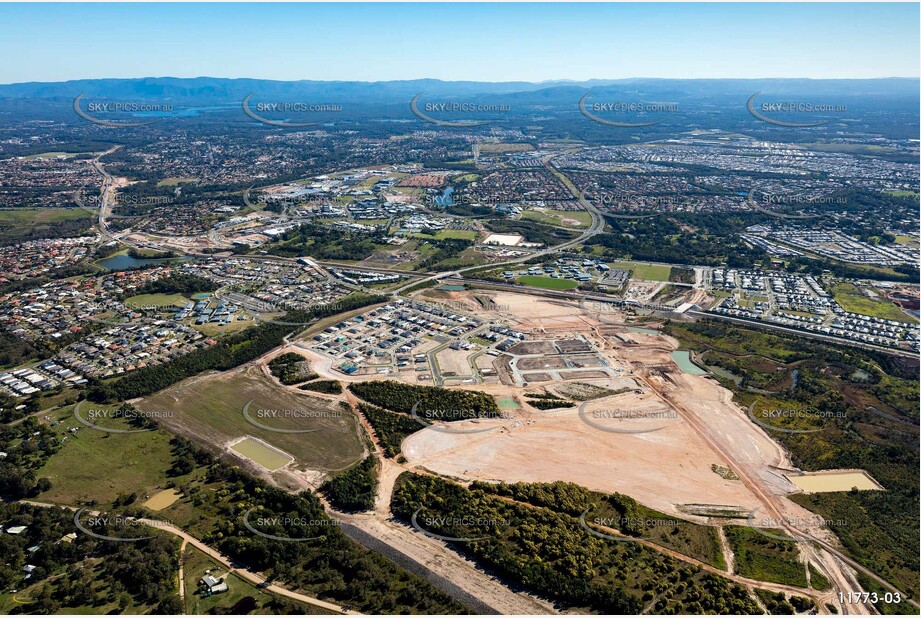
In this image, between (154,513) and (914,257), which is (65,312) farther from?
(914,257)

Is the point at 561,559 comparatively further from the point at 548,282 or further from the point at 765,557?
the point at 548,282

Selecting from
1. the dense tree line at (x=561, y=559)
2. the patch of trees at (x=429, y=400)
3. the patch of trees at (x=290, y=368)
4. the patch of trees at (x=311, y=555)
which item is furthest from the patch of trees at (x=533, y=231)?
the patch of trees at (x=311, y=555)

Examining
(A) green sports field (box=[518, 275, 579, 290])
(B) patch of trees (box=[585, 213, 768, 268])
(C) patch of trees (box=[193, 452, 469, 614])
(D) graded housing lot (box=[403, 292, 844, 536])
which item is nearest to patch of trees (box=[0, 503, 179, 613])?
(C) patch of trees (box=[193, 452, 469, 614])

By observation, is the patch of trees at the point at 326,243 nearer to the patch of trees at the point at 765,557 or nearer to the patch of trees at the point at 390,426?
the patch of trees at the point at 390,426

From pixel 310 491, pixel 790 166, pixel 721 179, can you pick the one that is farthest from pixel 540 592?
pixel 790 166

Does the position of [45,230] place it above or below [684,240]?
above

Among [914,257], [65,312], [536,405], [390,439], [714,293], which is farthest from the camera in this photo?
[914,257]

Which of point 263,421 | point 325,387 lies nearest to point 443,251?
point 325,387
